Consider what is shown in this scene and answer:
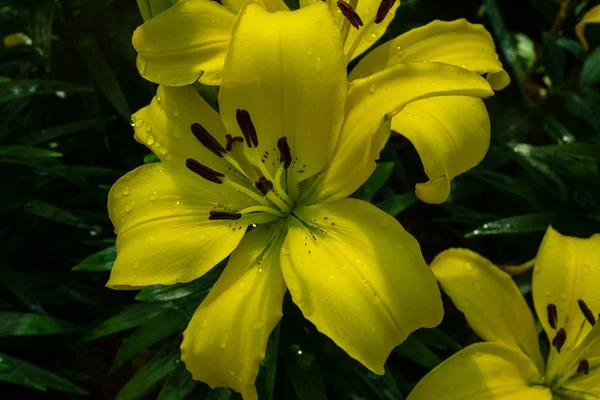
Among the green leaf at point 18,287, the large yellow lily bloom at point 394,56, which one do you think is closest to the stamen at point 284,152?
the large yellow lily bloom at point 394,56

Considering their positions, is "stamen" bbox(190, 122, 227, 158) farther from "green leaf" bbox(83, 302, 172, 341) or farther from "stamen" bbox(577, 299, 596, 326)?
"stamen" bbox(577, 299, 596, 326)

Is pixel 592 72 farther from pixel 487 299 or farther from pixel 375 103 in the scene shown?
pixel 375 103

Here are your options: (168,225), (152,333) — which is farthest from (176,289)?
(168,225)

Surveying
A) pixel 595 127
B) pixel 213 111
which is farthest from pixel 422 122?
pixel 595 127

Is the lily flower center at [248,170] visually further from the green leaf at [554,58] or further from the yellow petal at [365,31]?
the green leaf at [554,58]

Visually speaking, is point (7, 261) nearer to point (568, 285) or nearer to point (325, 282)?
point (325, 282)
